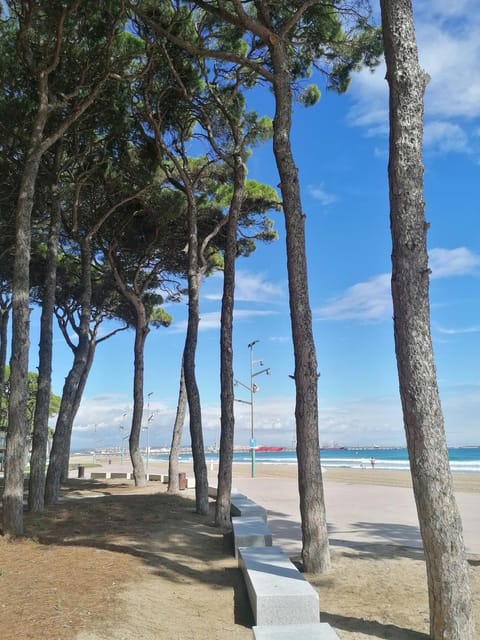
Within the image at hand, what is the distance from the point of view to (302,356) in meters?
5.63

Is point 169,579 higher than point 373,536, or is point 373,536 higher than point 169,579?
point 169,579

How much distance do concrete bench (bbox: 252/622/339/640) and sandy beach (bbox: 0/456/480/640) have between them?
2.26 feet

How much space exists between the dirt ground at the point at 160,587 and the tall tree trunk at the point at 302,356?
0.41 m

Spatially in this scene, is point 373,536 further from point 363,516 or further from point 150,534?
point 150,534

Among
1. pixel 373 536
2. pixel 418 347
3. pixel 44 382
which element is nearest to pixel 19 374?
pixel 44 382

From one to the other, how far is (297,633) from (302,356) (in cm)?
300

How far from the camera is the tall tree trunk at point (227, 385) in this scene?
7.88 m

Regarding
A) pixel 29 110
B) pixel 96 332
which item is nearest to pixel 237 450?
pixel 96 332

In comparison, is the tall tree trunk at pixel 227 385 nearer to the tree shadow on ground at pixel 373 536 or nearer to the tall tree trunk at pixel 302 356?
the tree shadow on ground at pixel 373 536

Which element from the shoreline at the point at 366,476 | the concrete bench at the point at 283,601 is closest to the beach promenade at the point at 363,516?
the shoreline at the point at 366,476

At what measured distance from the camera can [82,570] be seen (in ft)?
15.9

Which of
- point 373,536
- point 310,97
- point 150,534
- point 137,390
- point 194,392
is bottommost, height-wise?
point 373,536

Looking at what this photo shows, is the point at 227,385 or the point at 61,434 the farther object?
the point at 61,434

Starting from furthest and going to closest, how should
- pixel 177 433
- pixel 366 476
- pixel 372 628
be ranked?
pixel 366 476 < pixel 177 433 < pixel 372 628
